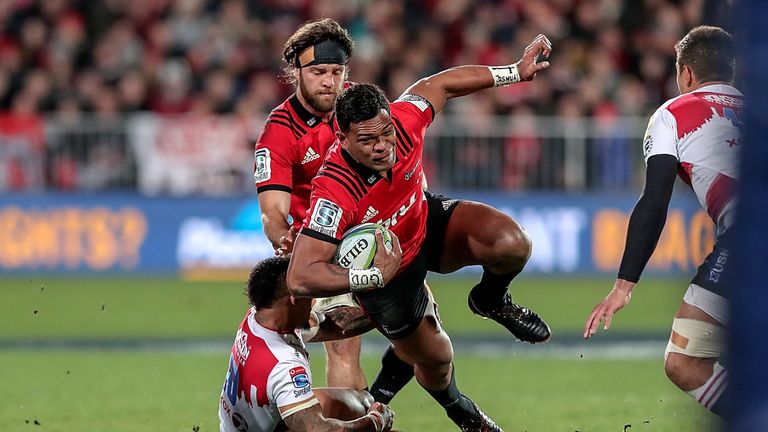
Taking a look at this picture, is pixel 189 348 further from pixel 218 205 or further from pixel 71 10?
pixel 71 10

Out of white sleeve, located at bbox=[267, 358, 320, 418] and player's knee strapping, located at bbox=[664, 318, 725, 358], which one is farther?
player's knee strapping, located at bbox=[664, 318, 725, 358]

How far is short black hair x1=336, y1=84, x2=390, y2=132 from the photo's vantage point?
20.5 feet

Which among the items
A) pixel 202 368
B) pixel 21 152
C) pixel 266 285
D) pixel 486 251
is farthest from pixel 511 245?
pixel 21 152

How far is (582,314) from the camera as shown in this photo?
14797 millimetres

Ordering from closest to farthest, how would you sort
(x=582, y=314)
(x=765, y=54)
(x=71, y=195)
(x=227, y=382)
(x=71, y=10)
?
(x=765, y=54)
(x=227, y=382)
(x=582, y=314)
(x=71, y=195)
(x=71, y=10)

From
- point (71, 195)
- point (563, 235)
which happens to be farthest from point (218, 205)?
point (563, 235)

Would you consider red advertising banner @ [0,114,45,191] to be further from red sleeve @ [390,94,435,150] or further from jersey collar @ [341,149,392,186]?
jersey collar @ [341,149,392,186]

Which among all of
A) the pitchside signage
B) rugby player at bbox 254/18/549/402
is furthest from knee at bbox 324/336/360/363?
the pitchside signage

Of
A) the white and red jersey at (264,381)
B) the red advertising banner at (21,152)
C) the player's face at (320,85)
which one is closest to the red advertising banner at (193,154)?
the red advertising banner at (21,152)

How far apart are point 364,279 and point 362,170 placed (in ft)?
2.14

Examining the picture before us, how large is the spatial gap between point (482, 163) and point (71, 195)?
607 cm

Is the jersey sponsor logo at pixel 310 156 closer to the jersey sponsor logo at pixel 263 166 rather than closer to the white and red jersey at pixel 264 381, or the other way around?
the jersey sponsor logo at pixel 263 166

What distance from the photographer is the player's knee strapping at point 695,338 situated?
5930 millimetres

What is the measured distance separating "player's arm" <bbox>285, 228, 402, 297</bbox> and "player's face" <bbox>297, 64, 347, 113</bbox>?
1372 millimetres
